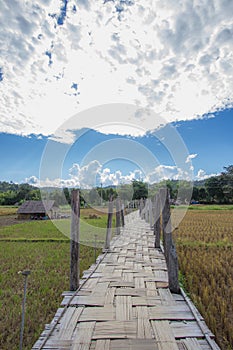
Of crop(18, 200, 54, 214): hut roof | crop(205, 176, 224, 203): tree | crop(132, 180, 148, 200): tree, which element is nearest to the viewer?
crop(18, 200, 54, 214): hut roof

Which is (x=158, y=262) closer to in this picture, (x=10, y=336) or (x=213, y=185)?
(x=10, y=336)

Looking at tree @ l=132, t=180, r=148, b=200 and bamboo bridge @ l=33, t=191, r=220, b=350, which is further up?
tree @ l=132, t=180, r=148, b=200

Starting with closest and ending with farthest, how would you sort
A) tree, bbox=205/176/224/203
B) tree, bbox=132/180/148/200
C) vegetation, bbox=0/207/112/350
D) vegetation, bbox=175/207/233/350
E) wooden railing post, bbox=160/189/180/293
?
vegetation, bbox=175/207/233/350 < vegetation, bbox=0/207/112/350 < wooden railing post, bbox=160/189/180/293 < tree, bbox=205/176/224/203 < tree, bbox=132/180/148/200

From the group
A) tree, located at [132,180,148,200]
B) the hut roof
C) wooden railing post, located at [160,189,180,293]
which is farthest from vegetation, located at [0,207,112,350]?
tree, located at [132,180,148,200]

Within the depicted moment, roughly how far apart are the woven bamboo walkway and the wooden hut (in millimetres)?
20274

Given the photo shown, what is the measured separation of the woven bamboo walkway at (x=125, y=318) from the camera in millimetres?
2170

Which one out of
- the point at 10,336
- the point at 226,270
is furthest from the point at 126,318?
the point at 226,270

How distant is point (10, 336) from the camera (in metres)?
2.66

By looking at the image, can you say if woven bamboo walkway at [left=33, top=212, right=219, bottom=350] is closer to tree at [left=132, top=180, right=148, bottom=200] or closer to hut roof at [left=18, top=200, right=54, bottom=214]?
hut roof at [left=18, top=200, right=54, bottom=214]

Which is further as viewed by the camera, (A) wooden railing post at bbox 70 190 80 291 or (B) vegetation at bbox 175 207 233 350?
(A) wooden railing post at bbox 70 190 80 291

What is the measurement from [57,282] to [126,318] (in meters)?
2.25

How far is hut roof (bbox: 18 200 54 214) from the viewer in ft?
75.7

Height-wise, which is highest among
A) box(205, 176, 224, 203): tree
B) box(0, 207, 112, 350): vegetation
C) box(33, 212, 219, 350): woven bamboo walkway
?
box(205, 176, 224, 203): tree

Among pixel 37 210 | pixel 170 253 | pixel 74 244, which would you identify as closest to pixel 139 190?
pixel 37 210
